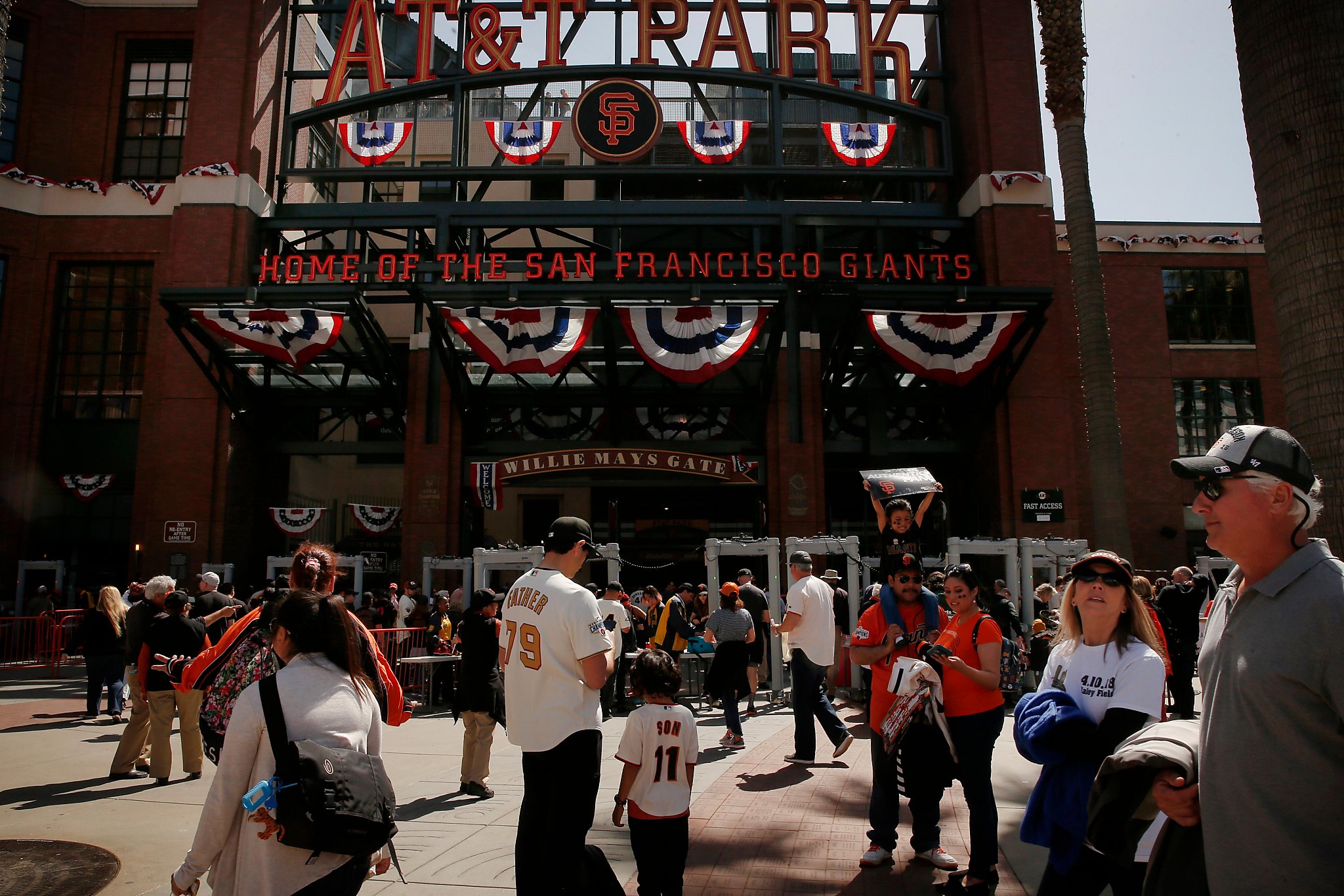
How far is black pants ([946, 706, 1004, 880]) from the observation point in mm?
4723

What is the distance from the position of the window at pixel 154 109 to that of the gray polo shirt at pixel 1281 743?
31597 mm

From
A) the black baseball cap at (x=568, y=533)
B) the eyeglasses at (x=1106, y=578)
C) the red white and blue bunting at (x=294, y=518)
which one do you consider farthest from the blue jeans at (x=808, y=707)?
the red white and blue bunting at (x=294, y=518)

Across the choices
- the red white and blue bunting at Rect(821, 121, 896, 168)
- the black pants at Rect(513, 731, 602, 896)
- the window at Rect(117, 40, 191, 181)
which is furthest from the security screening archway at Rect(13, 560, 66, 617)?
the black pants at Rect(513, 731, 602, 896)

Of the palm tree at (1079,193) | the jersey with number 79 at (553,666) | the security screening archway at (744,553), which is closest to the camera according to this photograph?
the jersey with number 79 at (553,666)

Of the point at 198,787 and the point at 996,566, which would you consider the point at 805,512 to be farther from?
the point at 198,787

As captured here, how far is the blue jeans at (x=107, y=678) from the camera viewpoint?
11086 mm

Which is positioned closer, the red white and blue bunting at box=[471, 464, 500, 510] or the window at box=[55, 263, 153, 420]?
the red white and blue bunting at box=[471, 464, 500, 510]

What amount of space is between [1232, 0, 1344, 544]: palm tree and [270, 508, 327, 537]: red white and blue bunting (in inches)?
830

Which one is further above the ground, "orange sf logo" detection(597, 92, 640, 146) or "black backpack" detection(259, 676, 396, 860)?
"orange sf logo" detection(597, 92, 640, 146)

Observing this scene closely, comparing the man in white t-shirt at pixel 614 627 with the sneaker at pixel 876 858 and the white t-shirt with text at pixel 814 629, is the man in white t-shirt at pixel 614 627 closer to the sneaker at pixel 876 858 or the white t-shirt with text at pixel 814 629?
the white t-shirt with text at pixel 814 629

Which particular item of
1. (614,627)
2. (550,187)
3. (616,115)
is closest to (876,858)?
(614,627)

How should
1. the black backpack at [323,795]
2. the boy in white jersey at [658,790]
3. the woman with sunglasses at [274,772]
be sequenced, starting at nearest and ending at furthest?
the black backpack at [323,795]
the woman with sunglasses at [274,772]
the boy in white jersey at [658,790]

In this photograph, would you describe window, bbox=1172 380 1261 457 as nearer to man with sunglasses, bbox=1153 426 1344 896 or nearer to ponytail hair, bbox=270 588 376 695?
man with sunglasses, bbox=1153 426 1344 896

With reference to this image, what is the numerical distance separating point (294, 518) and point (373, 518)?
198 cm
